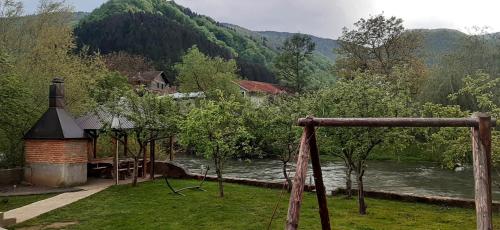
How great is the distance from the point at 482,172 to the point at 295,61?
48.2m

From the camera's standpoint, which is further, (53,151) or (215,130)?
(53,151)

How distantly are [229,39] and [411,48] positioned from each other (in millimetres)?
60772

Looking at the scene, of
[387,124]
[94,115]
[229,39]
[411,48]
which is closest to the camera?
[387,124]

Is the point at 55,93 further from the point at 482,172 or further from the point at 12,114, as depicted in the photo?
the point at 482,172

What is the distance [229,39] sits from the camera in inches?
3957

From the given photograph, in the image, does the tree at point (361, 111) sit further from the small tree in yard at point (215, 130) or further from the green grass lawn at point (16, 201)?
the green grass lawn at point (16, 201)

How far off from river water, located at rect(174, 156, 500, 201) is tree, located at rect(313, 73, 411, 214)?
15.0 ft

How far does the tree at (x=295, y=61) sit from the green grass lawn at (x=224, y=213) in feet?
122

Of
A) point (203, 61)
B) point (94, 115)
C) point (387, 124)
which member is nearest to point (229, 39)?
point (203, 61)

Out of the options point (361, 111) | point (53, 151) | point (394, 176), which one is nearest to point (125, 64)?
point (394, 176)

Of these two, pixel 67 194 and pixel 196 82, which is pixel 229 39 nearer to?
pixel 196 82

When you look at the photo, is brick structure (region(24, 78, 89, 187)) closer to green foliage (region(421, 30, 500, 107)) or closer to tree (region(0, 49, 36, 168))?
tree (region(0, 49, 36, 168))

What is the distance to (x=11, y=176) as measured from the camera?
749 inches

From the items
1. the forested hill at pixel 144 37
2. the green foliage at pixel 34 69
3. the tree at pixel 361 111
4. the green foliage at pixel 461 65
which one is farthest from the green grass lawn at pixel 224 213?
the forested hill at pixel 144 37
